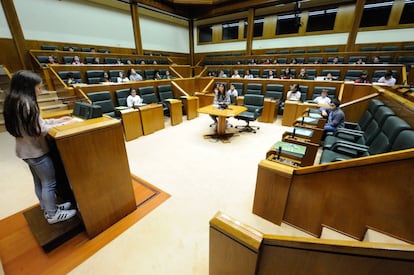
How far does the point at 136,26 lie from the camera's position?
8.38 meters

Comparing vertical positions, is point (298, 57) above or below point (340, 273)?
above

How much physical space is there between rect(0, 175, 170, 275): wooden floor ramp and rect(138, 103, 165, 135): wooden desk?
8.08ft

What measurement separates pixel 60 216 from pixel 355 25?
10504 millimetres

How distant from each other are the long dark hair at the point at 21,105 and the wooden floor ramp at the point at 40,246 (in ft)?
3.21

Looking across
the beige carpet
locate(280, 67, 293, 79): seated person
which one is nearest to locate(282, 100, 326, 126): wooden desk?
the beige carpet

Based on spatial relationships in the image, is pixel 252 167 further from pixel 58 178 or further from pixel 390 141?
pixel 58 178

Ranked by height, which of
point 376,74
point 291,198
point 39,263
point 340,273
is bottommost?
point 39,263

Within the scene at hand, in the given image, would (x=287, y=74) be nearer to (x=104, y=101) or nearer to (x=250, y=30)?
(x=250, y=30)

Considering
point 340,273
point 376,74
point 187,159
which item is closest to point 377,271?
point 340,273

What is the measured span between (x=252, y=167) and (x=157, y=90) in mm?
3772

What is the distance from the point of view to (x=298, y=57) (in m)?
8.12

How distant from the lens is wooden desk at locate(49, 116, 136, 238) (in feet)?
4.48

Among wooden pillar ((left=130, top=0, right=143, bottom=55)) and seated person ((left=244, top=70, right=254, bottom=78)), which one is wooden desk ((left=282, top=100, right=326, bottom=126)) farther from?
wooden pillar ((left=130, top=0, right=143, bottom=55))

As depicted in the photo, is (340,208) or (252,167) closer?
(340,208)
